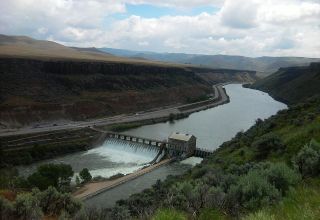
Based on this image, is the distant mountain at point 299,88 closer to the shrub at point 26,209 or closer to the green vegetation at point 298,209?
the shrub at point 26,209

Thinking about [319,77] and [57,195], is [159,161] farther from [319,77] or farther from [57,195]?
[319,77]

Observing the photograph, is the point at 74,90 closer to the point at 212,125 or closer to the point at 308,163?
the point at 212,125

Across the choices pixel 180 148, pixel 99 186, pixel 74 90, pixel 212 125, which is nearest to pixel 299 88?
pixel 212 125

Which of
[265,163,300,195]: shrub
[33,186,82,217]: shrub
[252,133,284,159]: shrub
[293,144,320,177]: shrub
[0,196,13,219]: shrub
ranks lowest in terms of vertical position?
[33,186,82,217]: shrub

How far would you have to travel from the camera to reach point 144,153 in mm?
64062

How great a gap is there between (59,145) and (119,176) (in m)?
20.7

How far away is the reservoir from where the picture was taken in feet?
150

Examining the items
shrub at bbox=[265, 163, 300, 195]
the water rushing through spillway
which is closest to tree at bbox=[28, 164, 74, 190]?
the water rushing through spillway

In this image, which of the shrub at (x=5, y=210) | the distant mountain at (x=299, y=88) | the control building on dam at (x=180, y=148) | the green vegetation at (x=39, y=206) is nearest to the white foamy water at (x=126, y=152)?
the control building on dam at (x=180, y=148)

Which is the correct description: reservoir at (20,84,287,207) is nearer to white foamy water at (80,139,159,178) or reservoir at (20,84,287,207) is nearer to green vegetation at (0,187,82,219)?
white foamy water at (80,139,159,178)

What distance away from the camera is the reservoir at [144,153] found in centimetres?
4584

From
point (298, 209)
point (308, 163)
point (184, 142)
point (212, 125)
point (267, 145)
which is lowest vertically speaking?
point (212, 125)

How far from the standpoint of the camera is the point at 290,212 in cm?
633

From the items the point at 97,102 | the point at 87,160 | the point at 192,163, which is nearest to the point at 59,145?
the point at 87,160
